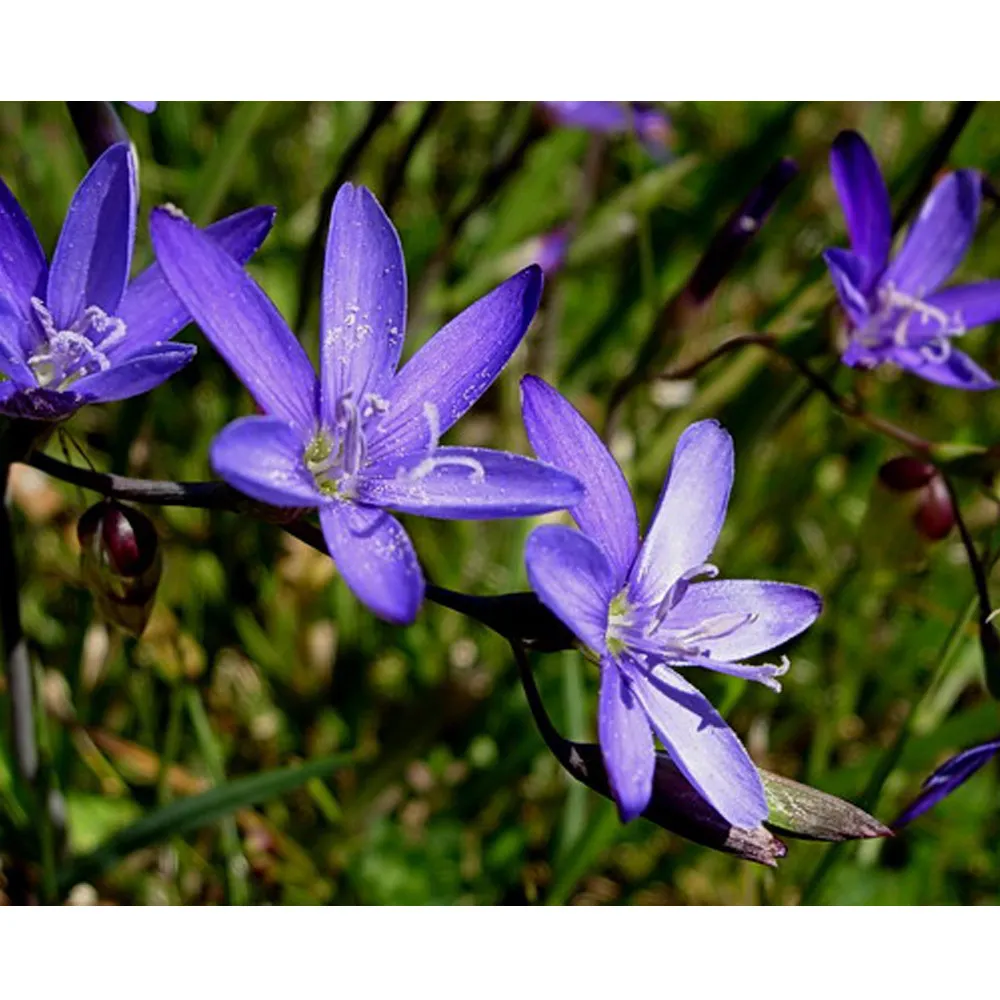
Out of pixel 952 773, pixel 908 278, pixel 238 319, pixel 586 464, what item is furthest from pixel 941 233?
pixel 238 319

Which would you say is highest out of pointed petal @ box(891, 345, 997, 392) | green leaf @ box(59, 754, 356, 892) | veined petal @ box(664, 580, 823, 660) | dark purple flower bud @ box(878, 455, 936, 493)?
pointed petal @ box(891, 345, 997, 392)

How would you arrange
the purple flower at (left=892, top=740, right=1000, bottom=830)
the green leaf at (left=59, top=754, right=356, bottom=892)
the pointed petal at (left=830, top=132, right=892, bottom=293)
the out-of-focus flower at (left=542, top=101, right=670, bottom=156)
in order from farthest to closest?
the out-of-focus flower at (left=542, top=101, right=670, bottom=156) → the pointed petal at (left=830, top=132, right=892, bottom=293) → the green leaf at (left=59, top=754, right=356, bottom=892) → the purple flower at (left=892, top=740, right=1000, bottom=830)

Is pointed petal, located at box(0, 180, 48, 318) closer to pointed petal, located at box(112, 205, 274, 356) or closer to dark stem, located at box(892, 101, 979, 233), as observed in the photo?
pointed petal, located at box(112, 205, 274, 356)

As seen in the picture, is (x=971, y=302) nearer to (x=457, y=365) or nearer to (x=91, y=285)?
(x=457, y=365)

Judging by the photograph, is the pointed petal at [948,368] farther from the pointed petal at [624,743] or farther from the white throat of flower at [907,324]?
the pointed petal at [624,743]

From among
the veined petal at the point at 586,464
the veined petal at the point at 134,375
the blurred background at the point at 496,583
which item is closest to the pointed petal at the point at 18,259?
the veined petal at the point at 134,375

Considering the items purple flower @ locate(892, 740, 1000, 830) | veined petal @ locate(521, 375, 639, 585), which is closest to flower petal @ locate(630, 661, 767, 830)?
veined petal @ locate(521, 375, 639, 585)
